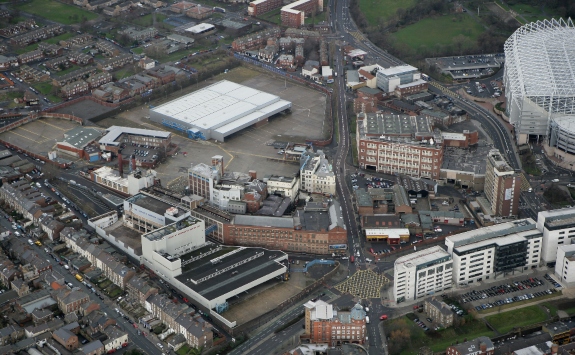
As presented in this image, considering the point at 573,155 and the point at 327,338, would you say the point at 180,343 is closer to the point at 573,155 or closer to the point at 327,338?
the point at 327,338

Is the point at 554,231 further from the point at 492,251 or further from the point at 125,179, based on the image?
the point at 125,179

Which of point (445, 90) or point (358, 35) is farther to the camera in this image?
point (358, 35)

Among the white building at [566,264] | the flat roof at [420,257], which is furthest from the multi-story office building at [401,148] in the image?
the white building at [566,264]

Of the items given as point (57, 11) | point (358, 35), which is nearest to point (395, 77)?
point (358, 35)

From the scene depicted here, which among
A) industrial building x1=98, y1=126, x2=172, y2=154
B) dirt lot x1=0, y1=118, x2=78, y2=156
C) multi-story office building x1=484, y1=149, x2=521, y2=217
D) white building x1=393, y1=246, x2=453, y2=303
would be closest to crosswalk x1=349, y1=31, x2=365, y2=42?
industrial building x1=98, y1=126, x2=172, y2=154

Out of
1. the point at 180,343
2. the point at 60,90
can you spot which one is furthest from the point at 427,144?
the point at 60,90

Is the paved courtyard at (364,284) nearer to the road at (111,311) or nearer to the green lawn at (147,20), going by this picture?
the road at (111,311)
